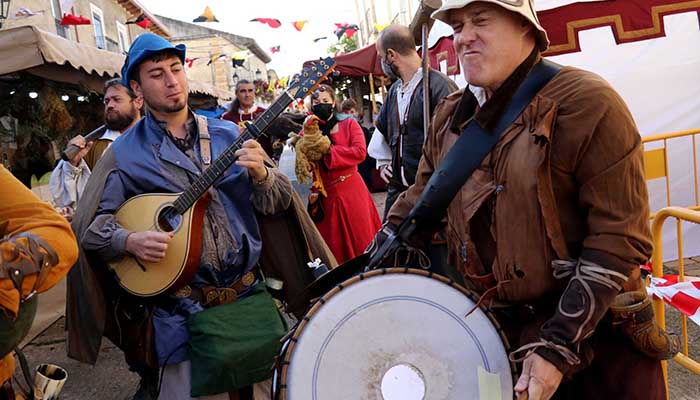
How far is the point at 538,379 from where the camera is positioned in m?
1.30

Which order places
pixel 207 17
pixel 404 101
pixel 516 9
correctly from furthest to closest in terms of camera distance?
pixel 207 17 < pixel 404 101 < pixel 516 9

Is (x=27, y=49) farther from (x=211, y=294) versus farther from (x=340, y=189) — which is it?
(x=211, y=294)

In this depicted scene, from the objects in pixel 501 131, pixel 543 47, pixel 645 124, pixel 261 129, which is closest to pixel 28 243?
pixel 261 129

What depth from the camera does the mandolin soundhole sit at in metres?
2.30

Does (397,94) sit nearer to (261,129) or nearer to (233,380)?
(261,129)

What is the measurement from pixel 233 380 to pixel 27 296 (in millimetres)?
950

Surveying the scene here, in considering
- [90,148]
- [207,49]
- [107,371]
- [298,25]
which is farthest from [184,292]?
[207,49]

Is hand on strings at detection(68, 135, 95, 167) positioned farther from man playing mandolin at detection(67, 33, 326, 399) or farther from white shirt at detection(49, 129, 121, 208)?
man playing mandolin at detection(67, 33, 326, 399)

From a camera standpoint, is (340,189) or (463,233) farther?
(340,189)

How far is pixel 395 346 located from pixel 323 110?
3603mm

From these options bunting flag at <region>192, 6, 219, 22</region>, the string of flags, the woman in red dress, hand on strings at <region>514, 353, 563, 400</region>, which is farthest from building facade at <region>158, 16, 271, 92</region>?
hand on strings at <region>514, 353, 563, 400</region>

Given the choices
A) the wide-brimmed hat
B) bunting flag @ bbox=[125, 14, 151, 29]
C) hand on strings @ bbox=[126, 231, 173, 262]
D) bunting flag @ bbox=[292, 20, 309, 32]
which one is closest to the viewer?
the wide-brimmed hat

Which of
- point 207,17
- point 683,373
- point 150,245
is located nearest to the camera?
point 150,245

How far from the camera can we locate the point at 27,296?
151 centimetres
